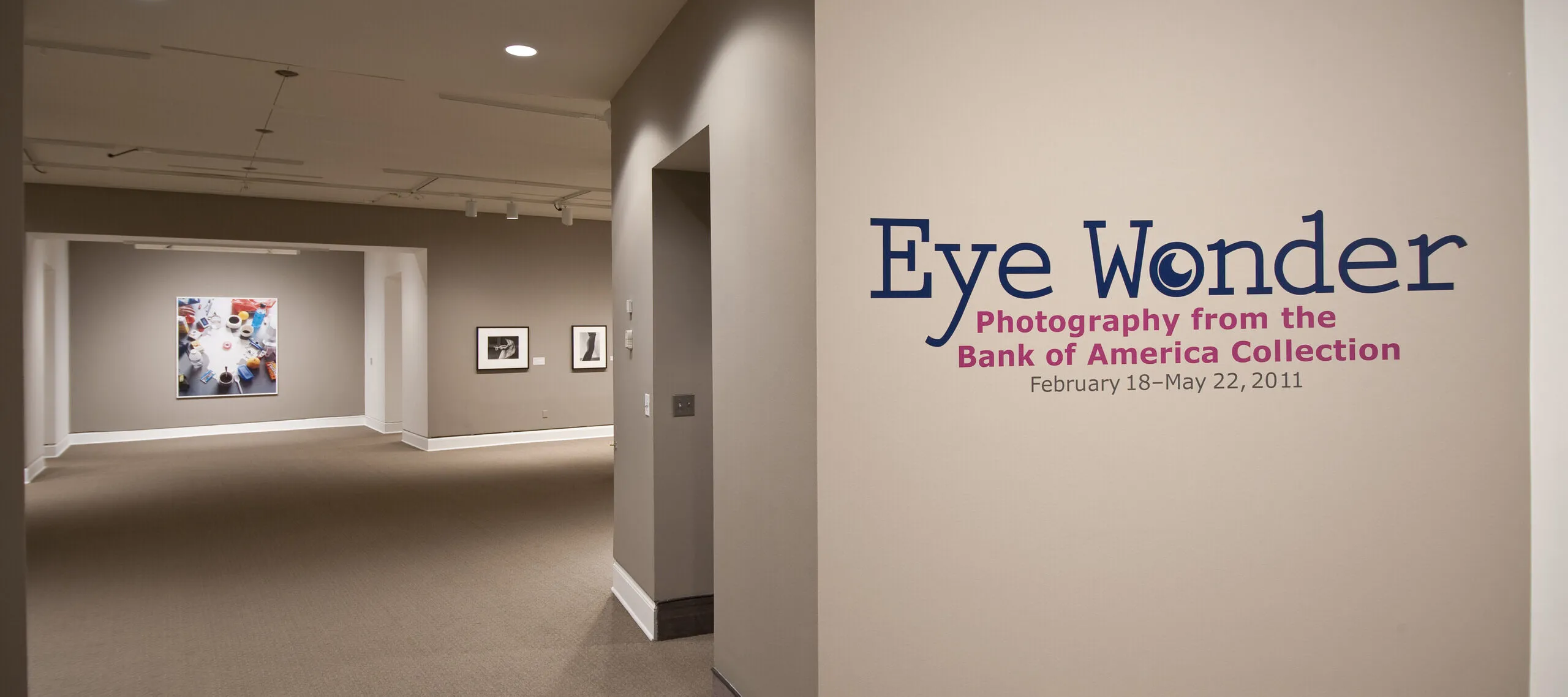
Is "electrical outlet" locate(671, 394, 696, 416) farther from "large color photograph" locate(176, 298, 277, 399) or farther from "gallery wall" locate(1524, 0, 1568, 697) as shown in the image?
"large color photograph" locate(176, 298, 277, 399)

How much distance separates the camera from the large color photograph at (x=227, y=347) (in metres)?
13.5

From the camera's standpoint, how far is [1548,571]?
244 centimetres

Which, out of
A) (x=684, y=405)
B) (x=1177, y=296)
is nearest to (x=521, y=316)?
(x=684, y=405)

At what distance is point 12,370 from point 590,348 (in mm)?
10077

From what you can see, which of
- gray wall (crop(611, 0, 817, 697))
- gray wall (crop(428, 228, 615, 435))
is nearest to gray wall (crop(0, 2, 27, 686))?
gray wall (crop(611, 0, 817, 697))

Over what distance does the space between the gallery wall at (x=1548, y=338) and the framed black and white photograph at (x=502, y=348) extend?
11.3 metres

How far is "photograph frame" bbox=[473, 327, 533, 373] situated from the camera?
1179cm

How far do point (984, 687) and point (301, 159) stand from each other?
308 inches

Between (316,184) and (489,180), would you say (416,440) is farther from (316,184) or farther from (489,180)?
(489,180)

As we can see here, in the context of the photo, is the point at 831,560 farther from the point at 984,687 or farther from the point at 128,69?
the point at 128,69

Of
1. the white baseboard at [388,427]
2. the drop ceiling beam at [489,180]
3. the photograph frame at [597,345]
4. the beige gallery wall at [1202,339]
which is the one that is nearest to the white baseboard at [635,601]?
the beige gallery wall at [1202,339]

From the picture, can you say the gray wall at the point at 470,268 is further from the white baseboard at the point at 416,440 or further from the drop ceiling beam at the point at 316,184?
the drop ceiling beam at the point at 316,184

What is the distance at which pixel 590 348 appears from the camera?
12.8 m

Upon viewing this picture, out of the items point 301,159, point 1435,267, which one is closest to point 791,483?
point 1435,267
